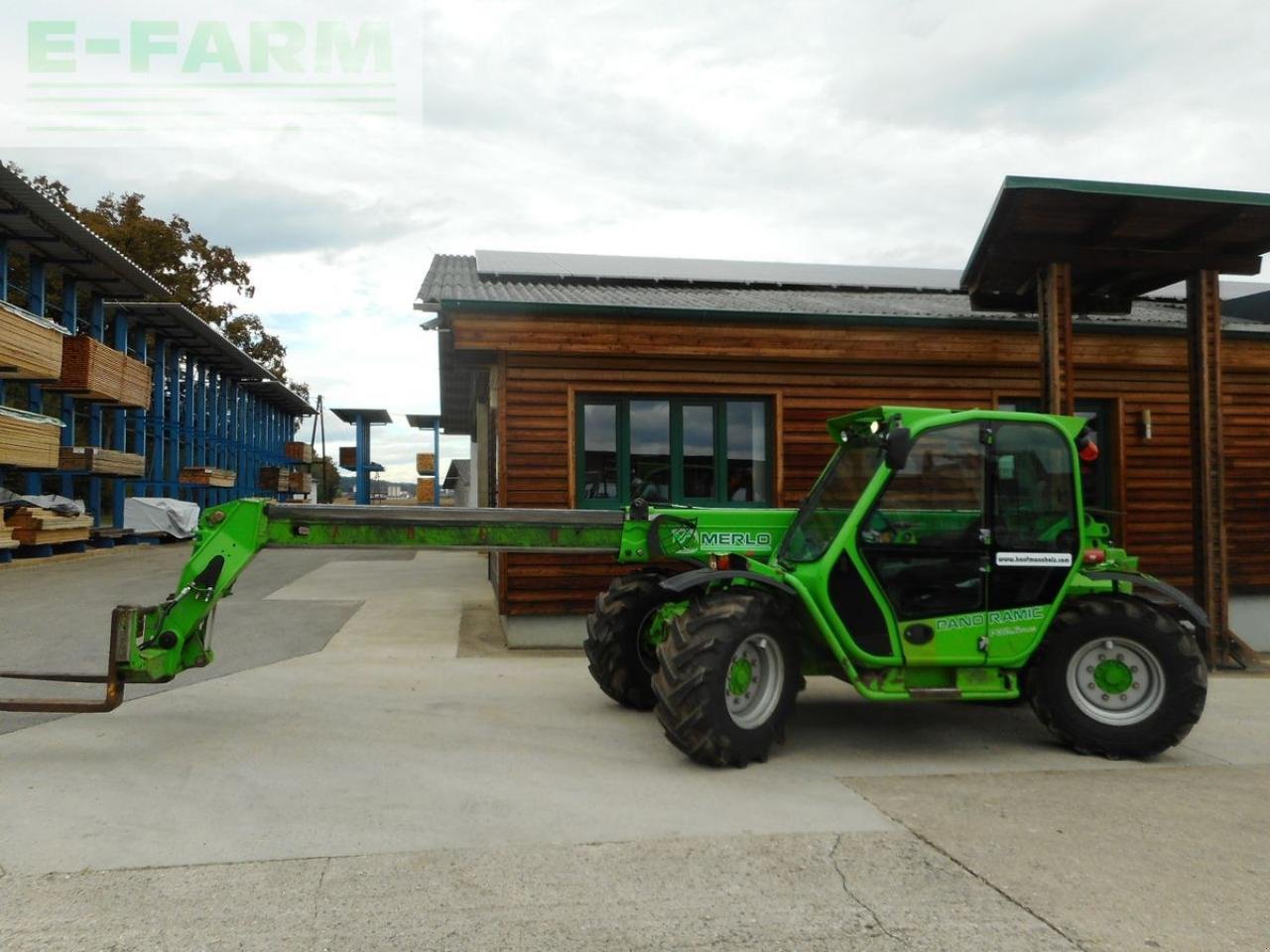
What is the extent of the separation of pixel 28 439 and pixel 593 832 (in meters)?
17.1

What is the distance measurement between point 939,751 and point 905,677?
626 mm

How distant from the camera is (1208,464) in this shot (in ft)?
31.2

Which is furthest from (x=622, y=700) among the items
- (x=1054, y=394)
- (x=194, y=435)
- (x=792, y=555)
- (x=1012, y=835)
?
(x=194, y=435)

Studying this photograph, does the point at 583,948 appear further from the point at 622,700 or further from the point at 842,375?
the point at 842,375

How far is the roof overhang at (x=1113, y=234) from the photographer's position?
8555 millimetres

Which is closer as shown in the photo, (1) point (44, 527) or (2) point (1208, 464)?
(2) point (1208, 464)

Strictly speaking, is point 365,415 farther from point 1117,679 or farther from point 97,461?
point 1117,679

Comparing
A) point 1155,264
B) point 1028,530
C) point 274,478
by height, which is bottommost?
point 1028,530

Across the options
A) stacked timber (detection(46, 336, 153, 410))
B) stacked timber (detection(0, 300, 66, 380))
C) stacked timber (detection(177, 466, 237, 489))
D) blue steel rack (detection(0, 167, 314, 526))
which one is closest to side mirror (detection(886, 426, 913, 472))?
stacked timber (detection(0, 300, 66, 380))

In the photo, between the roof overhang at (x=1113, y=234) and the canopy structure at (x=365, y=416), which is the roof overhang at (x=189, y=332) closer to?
the canopy structure at (x=365, y=416)

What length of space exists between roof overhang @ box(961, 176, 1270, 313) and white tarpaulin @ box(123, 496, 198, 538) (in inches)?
870

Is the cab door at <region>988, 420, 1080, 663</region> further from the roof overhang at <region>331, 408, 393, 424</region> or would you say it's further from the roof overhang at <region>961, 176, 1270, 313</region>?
the roof overhang at <region>331, 408, 393, 424</region>

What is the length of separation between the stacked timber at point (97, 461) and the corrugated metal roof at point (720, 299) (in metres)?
10.8

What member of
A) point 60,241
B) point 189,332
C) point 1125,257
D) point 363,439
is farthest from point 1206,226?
point 189,332
